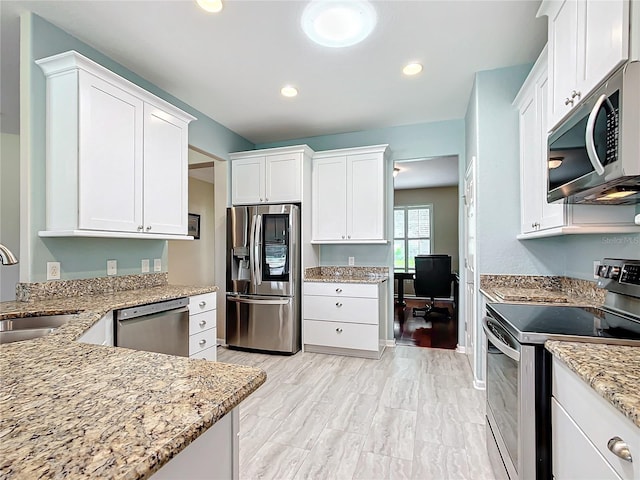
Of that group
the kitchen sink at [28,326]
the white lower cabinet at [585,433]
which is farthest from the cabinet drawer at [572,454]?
the kitchen sink at [28,326]

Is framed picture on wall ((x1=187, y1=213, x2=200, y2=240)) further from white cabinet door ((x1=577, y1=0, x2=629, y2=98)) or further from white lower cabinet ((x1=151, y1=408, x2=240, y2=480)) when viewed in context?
white cabinet door ((x1=577, y1=0, x2=629, y2=98))

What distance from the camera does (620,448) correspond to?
75cm

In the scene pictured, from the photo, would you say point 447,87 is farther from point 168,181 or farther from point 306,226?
point 168,181

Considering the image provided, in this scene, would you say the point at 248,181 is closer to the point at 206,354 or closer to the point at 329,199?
A: the point at 329,199

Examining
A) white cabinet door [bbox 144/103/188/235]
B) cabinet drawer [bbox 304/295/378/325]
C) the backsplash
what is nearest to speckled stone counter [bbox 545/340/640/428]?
cabinet drawer [bbox 304/295/378/325]

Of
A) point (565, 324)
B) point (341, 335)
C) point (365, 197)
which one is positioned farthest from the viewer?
point (365, 197)

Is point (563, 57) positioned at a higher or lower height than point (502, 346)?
higher

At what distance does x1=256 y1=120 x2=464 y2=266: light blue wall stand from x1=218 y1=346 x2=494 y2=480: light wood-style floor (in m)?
1.33

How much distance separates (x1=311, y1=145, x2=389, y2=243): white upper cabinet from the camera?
3.77 m

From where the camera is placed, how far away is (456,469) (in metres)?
1.75

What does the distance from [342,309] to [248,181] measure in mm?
1919

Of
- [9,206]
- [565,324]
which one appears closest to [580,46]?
[565,324]

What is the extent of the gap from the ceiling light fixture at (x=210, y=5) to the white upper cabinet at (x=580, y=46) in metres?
1.86

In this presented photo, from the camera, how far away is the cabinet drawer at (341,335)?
11.5 ft
